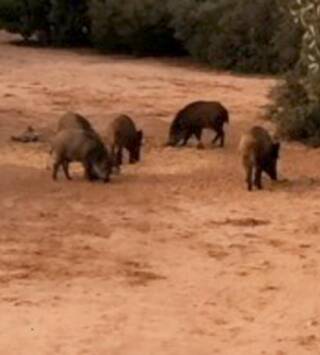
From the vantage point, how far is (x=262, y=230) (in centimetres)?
1188

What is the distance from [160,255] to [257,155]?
3342 mm

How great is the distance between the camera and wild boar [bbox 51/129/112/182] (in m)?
13.9

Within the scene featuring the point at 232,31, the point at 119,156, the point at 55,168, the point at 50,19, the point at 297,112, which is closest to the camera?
the point at 55,168

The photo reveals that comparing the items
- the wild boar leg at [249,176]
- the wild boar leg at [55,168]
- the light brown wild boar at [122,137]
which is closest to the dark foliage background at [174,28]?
the light brown wild boar at [122,137]

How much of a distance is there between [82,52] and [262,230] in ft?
65.2

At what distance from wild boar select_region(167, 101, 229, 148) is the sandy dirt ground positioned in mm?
281

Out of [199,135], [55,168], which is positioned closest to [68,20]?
[199,135]

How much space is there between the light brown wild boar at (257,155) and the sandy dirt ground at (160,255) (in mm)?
195

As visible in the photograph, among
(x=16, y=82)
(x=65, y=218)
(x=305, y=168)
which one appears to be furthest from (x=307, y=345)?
(x=16, y=82)

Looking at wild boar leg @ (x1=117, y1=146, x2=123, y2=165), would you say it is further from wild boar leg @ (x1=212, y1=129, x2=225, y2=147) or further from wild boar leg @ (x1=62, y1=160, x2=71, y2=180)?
wild boar leg @ (x1=212, y1=129, x2=225, y2=147)

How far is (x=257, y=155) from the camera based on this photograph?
45.4ft

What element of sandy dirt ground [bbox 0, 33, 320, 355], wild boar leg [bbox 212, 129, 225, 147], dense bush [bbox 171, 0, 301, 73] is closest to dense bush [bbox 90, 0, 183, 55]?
dense bush [bbox 171, 0, 301, 73]

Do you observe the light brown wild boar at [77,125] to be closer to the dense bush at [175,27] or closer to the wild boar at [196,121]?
the wild boar at [196,121]

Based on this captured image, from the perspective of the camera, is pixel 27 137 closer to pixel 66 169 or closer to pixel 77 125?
pixel 77 125
